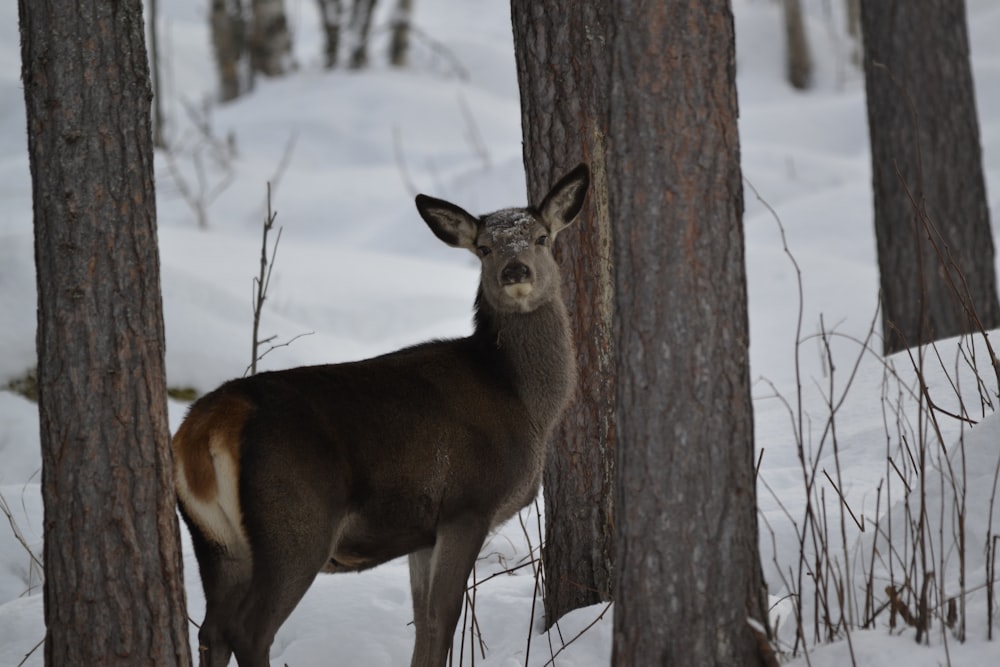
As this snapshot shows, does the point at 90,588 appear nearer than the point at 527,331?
Yes

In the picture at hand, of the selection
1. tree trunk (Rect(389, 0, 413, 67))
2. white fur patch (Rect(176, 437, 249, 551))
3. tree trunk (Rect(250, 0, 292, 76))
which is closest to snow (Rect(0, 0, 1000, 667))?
tree trunk (Rect(389, 0, 413, 67))

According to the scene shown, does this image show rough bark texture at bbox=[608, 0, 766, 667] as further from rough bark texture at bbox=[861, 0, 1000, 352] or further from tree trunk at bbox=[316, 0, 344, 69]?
tree trunk at bbox=[316, 0, 344, 69]

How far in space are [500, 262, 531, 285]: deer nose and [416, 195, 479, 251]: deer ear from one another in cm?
42

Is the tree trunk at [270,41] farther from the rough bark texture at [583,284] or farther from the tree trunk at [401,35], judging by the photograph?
the rough bark texture at [583,284]

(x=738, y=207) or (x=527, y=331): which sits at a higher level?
(x=738, y=207)

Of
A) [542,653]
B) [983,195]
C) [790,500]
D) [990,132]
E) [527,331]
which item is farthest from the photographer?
[990,132]

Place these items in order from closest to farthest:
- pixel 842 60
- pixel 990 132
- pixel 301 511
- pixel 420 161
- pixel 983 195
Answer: pixel 301 511 → pixel 983 195 → pixel 990 132 → pixel 420 161 → pixel 842 60

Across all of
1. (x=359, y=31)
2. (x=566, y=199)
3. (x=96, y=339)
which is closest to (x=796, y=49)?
(x=359, y=31)

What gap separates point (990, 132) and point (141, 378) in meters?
16.7

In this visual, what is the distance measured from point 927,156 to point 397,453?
5.33 metres

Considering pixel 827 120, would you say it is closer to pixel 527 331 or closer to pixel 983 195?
pixel 983 195

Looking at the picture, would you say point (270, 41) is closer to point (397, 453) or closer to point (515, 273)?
point (515, 273)

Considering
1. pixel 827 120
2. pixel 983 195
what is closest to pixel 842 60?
pixel 827 120

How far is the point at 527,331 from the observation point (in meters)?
5.36
